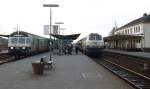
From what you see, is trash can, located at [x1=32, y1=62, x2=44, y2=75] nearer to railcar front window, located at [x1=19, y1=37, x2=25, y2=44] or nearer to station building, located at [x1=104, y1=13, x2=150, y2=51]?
railcar front window, located at [x1=19, y1=37, x2=25, y2=44]

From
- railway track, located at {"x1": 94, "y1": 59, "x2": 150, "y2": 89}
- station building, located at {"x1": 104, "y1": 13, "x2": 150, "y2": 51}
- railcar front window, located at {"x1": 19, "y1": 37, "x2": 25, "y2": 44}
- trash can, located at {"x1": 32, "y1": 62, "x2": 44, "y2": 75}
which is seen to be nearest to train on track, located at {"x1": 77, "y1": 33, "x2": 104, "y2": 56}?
railcar front window, located at {"x1": 19, "y1": 37, "x2": 25, "y2": 44}

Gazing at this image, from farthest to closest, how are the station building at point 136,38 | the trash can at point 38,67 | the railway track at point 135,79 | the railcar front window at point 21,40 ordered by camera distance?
the station building at point 136,38 → the railcar front window at point 21,40 → the trash can at point 38,67 → the railway track at point 135,79

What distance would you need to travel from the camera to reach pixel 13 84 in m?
14.3

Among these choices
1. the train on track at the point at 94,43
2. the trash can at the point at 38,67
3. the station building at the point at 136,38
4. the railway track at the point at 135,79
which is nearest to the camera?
the railway track at the point at 135,79

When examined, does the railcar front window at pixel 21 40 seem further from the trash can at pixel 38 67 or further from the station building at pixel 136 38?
the station building at pixel 136 38

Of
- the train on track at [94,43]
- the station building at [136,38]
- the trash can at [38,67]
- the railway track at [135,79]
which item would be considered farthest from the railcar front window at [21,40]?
the station building at [136,38]

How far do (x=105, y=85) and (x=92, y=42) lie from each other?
89.5ft

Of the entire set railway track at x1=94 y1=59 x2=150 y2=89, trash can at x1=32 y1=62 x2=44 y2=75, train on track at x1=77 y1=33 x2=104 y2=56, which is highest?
train on track at x1=77 y1=33 x2=104 y2=56

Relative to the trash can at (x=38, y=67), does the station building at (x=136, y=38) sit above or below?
above

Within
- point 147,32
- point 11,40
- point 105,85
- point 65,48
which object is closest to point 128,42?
point 147,32

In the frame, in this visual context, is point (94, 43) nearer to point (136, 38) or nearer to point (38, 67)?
point (38, 67)

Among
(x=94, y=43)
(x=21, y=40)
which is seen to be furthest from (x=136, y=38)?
(x=21, y=40)

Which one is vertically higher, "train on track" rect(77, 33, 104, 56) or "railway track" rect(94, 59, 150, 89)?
"train on track" rect(77, 33, 104, 56)

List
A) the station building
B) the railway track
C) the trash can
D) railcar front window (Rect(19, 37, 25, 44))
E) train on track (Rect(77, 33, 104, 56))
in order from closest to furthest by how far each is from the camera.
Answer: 1. the railway track
2. the trash can
3. railcar front window (Rect(19, 37, 25, 44))
4. train on track (Rect(77, 33, 104, 56))
5. the station building
